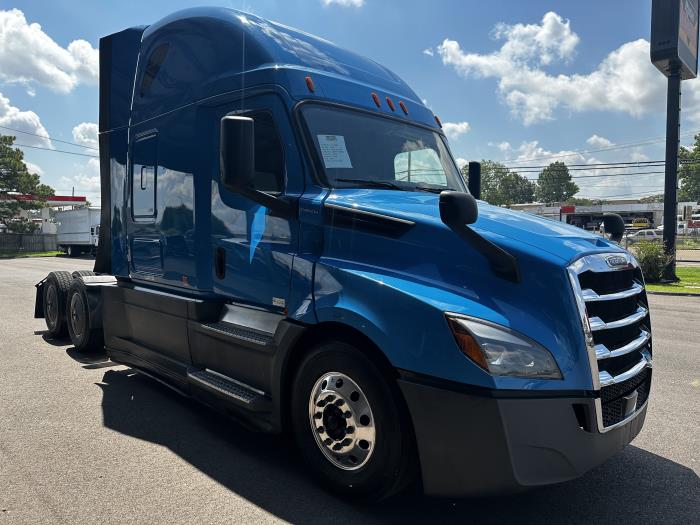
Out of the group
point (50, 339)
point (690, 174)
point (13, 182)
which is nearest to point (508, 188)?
point (690, 174)

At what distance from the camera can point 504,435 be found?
2498 millimetres

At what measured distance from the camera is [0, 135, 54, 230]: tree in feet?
155

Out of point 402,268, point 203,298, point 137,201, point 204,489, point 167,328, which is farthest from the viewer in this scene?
point 137,201

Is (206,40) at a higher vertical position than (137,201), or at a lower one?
higher

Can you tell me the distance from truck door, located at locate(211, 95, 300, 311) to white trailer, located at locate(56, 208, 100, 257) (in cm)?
3501

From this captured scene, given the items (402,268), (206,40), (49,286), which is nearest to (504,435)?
(402,268)

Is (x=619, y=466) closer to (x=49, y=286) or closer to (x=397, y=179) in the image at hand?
(x=397, y=179)

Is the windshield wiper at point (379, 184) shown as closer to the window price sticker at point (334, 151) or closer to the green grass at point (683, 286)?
A: the window price sticker at point (334, 151)

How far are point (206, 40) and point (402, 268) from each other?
2.76 m

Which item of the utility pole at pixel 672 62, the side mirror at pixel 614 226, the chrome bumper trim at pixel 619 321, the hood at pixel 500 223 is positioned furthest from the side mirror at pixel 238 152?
the utility pole at pixel 672 62

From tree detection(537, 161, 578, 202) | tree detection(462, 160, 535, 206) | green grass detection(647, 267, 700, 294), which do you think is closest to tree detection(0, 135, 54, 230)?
green grass detection(647, 267, 700, 294)

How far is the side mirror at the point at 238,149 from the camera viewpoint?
3.38 meters

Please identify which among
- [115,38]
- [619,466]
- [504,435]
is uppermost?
[115,38]

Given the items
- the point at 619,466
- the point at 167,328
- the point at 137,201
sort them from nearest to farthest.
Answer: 1. the point at 619,466
2. the point at 167,328
3. the point at 137,201
